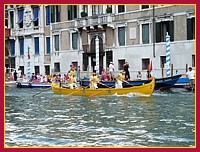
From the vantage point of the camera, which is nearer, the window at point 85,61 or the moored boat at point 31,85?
the moored boat at point 31,85

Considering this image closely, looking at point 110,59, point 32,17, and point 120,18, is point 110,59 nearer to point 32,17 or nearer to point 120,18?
point 120,18

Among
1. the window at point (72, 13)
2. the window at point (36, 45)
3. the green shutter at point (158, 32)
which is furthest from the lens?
the window at point (36, 45)

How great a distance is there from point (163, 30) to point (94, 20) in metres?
5.78

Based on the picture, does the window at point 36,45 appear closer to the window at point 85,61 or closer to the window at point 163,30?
the window at point 85,61

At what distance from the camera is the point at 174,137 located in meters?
8.32

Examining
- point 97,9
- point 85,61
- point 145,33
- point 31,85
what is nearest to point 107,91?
point 145,33

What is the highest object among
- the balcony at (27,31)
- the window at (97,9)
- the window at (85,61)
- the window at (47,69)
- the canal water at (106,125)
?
the window at (97,9)

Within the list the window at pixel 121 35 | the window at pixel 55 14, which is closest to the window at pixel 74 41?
the window at pixel 55 14

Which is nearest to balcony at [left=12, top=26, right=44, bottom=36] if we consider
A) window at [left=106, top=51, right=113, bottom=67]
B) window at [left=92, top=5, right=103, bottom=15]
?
window at [left=92, top=5, right=103, bottom=15]

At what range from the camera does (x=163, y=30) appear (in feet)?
85.5

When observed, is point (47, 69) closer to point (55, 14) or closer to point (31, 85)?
point (55, 14)

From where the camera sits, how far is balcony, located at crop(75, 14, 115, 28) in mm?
29047

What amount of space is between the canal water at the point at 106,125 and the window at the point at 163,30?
1055 cm

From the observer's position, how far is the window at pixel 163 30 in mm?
25489
